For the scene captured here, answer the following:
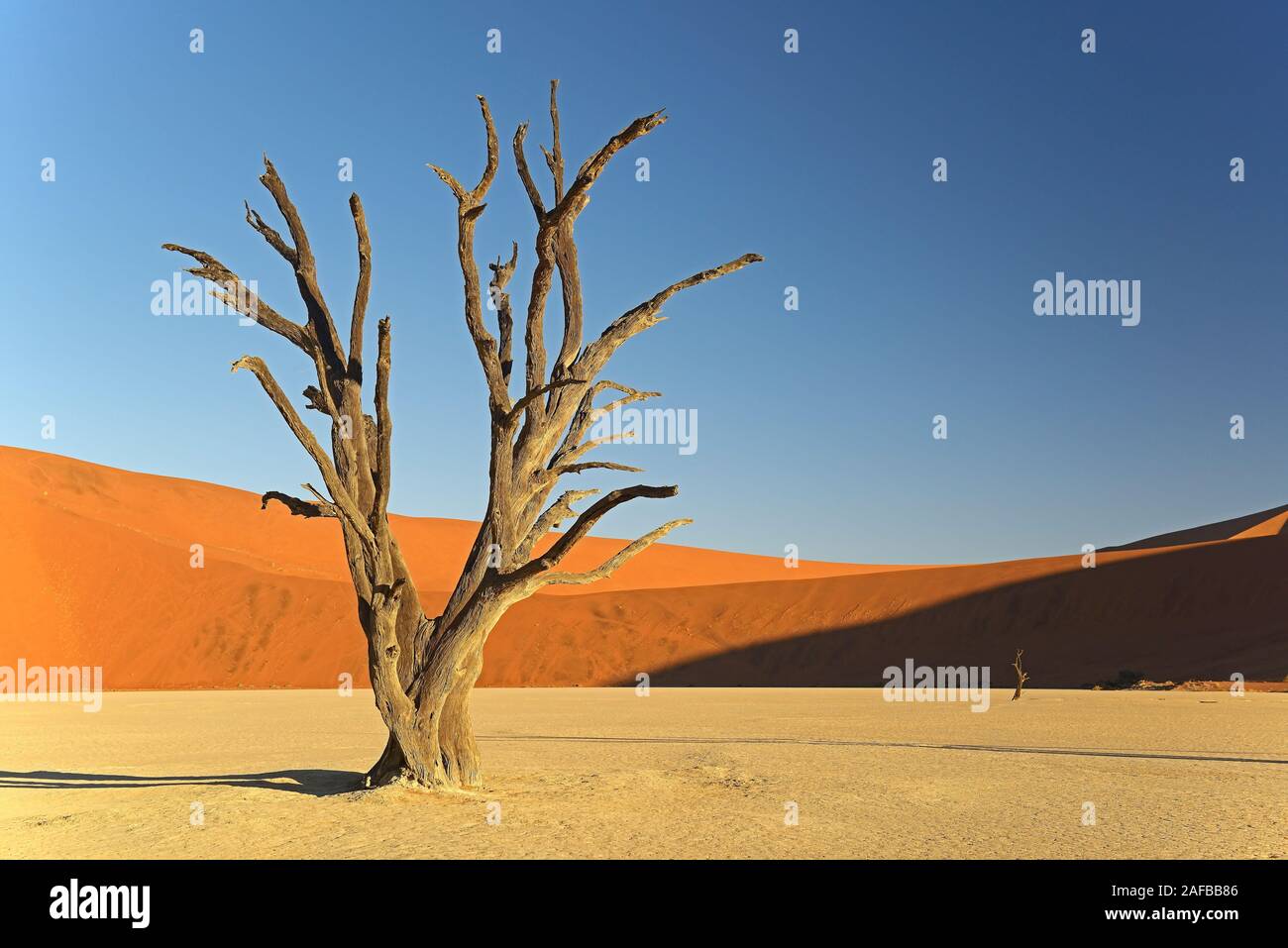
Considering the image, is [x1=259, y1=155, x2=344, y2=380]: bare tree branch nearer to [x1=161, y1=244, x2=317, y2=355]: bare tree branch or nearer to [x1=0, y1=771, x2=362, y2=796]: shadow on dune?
[x1=161, y1=244, x2=317, y2=355]: bare tree branch

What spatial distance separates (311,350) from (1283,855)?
11.4 m

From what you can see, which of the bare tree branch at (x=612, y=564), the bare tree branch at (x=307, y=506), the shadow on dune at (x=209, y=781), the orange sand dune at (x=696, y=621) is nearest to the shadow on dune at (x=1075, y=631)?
the orange sand dune at (x=696, y=621)

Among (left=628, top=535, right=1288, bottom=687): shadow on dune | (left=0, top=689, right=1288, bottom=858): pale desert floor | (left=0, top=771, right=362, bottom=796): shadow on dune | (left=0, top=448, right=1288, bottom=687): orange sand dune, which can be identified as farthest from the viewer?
(left=0, top=448, right=1288, bottom=687): orange sand dune

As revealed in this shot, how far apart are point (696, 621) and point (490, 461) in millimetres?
53115

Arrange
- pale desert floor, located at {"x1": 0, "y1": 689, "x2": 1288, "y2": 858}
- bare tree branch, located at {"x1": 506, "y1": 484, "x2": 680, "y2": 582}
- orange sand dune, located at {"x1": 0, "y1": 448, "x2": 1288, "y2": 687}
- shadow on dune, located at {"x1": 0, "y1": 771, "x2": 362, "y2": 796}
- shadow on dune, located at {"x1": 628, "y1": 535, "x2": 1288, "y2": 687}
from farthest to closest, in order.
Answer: orange sand dune, located at {"x1": 0, "y1": 448, "x2": 1288, "y2": 687}
shadow on dune, located at {"x1": 628, "y1": 535, "x2": 1288, "y2": 687}
shadow on dune, located at {"x1": 0, "y1": 771, "x2": 362, "y2": 796}
bare tree branch, located at {"x1": 506, "y1": 484, "x2": 680, "y2": 582}
pale desert floor, located at {"x1": 0, "y1": 689, "x2": 1288, "y2": 858}

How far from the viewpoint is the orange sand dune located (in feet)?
174

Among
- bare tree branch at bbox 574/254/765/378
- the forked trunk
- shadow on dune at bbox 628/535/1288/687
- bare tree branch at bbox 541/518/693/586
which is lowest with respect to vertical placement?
shadow on dune at bbox 628/535/1288/687

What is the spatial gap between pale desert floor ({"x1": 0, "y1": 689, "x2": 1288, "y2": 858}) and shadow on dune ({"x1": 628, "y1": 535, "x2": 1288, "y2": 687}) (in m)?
24.9

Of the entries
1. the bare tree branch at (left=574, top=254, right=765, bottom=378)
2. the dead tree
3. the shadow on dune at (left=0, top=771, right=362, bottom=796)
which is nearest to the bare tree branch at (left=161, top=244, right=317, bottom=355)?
the dead tree

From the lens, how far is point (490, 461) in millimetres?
13375

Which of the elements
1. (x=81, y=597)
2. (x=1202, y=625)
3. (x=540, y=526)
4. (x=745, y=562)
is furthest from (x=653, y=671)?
(x=745, y=562)

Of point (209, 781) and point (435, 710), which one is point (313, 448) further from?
point (209, 781)

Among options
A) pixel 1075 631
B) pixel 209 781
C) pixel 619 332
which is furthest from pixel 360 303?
pixel 1075 631

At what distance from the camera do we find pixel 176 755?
1898 cm
